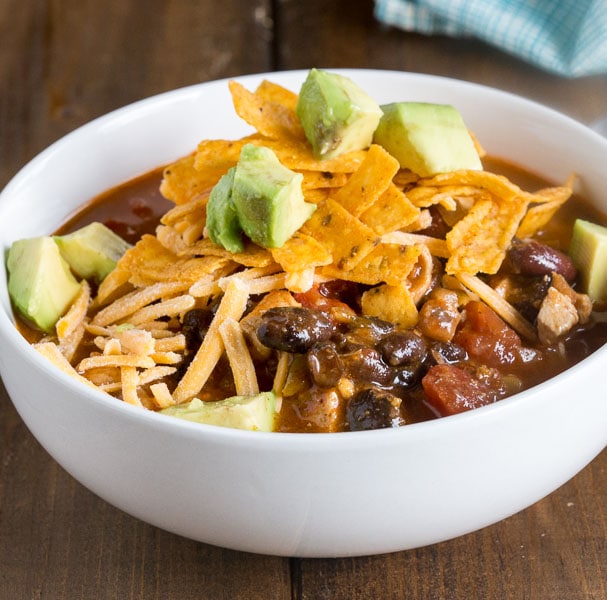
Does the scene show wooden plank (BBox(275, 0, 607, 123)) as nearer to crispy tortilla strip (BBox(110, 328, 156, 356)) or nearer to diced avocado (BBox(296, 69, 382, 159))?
diced avocado (BBox(296, 69, 382, 159))

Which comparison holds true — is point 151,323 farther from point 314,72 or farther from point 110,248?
point 314,72

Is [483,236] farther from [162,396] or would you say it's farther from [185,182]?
[162,396]

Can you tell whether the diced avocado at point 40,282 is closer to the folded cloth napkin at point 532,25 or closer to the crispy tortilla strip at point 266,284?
the crispy tortilla strip at point 266,284

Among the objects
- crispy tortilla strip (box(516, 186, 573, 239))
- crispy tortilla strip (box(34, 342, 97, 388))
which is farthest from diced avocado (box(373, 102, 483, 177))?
crispy tortilla strip (box(34, 342, 97, 388))

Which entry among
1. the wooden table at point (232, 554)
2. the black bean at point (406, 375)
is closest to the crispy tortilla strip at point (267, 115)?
the black bean at point (406, 375)

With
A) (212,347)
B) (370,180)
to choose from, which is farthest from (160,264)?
(370,180)
